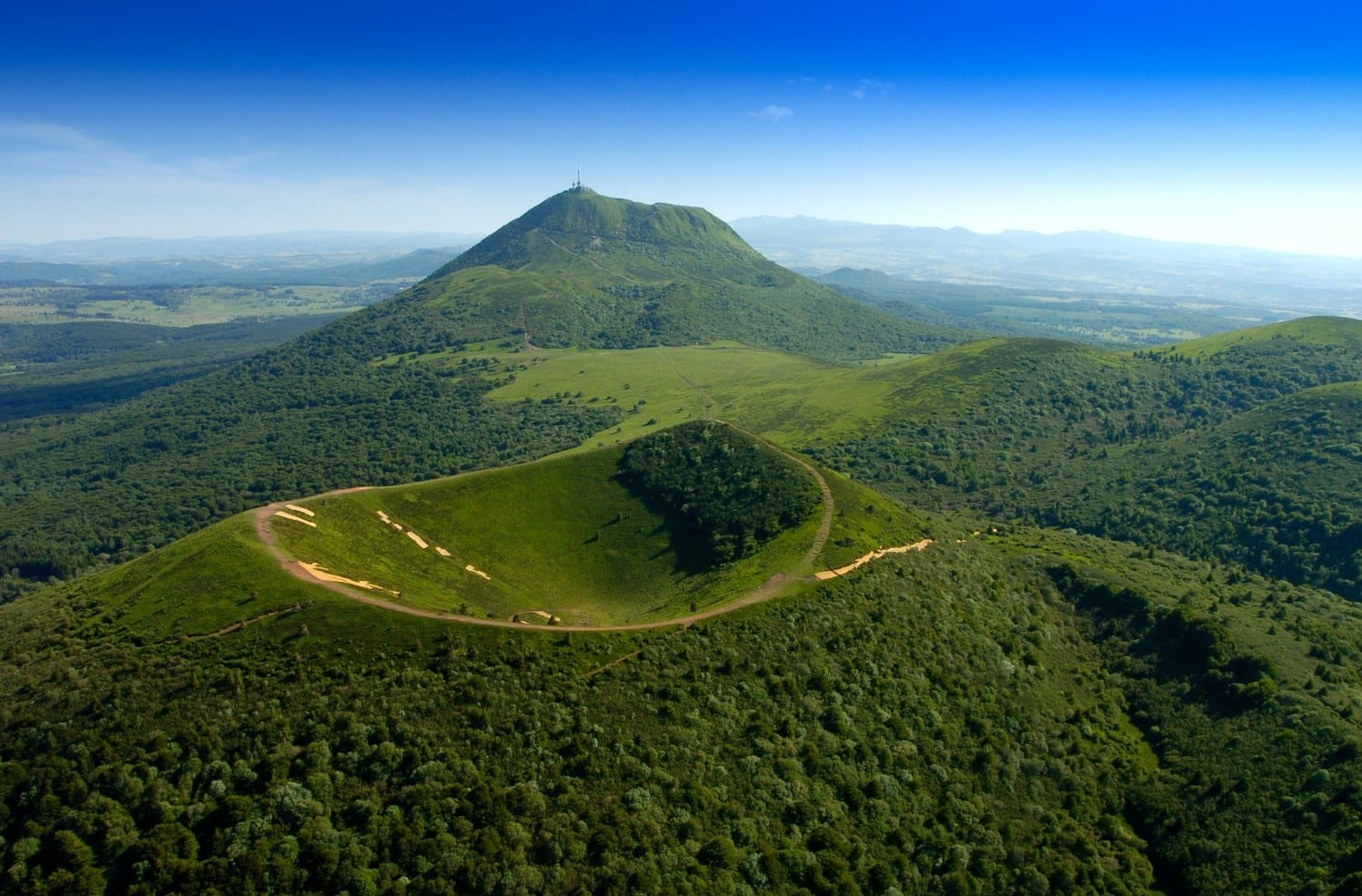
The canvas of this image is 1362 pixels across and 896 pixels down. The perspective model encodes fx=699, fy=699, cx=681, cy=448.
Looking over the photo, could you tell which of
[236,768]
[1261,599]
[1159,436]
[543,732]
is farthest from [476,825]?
[1159,436]

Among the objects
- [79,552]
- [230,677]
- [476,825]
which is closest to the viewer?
[476,825]

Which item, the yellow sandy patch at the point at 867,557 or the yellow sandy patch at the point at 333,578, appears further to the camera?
the yellow sandy patch at the point at 867,557

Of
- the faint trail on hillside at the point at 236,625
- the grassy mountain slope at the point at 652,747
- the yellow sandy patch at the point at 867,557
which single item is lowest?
the grassy mountain slope at the point at 652,747

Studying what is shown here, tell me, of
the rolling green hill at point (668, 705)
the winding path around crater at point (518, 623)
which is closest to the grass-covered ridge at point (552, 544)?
the rolling green hill at point (668, 705)

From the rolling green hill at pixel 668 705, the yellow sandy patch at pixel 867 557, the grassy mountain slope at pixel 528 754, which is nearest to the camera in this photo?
the grassy mountain slope at pixel 528 754

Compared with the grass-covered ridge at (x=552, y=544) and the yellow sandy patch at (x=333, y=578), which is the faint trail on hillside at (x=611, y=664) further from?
the yellow sandy patch at (x=333, y=578)

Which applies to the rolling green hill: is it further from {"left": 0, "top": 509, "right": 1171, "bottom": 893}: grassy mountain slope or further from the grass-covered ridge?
the grass-covered ridge

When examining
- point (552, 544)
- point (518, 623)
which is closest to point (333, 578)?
point (518, 623)

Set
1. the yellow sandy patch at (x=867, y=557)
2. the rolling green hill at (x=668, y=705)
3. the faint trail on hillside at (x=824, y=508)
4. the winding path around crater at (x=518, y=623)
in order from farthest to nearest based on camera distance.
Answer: the faint trail on hillside at (x=824, y=508) → the yellow sandy patch at (x=867, y=557) → the winding path around crater at (x=518, y=623) → the rolling green hill at (x=668, y=705)

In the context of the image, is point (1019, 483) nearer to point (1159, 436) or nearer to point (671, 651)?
point (1159, 436)
